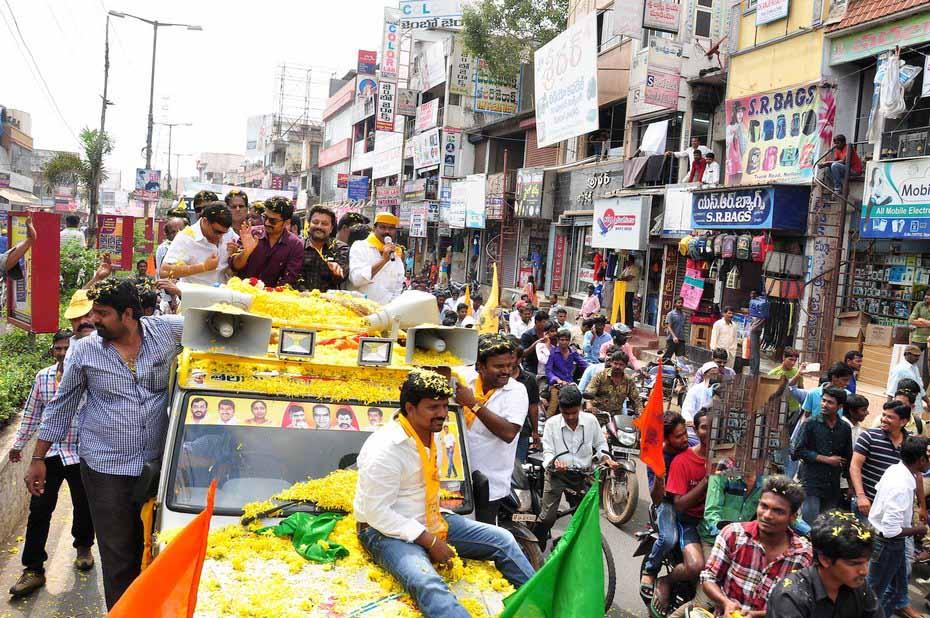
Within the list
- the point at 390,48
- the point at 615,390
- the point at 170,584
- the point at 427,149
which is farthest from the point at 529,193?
the point at 170,584

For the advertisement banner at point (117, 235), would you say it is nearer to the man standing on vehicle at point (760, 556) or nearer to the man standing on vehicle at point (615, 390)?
the man standing on vehicle at point (615, 390)

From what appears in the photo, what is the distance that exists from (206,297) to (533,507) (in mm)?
3249

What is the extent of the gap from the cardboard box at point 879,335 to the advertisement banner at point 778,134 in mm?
3195

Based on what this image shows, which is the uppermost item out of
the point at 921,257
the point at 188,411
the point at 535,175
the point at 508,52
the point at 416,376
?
the point at 508,52

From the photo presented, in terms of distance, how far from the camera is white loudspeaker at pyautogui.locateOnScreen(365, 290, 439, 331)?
607 centimetres

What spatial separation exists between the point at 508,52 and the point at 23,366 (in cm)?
2969

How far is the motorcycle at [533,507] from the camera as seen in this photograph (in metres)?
6.02

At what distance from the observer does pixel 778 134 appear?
18031 mm

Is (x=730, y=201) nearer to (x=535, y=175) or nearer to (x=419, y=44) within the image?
(x=535, y=175)

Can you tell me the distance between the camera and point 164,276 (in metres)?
7.52

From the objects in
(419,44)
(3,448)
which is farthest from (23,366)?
(419,44)

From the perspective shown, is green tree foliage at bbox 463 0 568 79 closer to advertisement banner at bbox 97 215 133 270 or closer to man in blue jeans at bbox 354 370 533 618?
advertisement banner at bbox 97 215 133 270

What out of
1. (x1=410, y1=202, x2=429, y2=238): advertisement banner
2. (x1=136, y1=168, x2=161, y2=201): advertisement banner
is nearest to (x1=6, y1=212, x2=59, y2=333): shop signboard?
(x1=410, y1=202, x2=429, y2=238): advertisement banner

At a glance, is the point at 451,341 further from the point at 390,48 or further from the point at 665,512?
the point at 390,48
